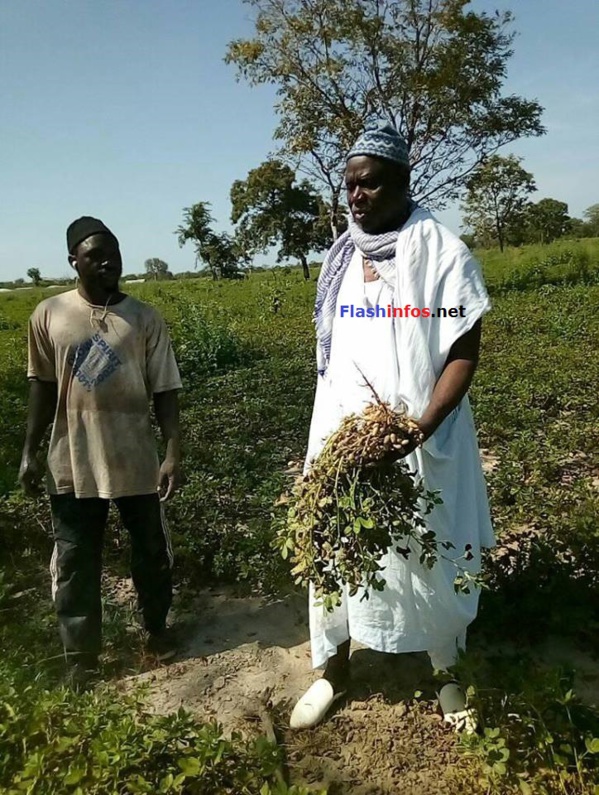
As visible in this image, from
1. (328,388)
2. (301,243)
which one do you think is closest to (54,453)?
(328,388)

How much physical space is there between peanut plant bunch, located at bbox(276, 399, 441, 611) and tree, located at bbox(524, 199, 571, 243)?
34.3m

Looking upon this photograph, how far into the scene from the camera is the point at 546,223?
4288 cm

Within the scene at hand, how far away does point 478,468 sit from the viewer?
244cm

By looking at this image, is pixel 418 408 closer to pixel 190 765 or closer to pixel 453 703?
pixel 453 703

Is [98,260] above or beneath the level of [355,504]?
above

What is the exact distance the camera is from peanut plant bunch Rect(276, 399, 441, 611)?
1.97m

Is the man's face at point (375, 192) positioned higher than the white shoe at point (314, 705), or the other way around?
the man's face at point (375, 192)

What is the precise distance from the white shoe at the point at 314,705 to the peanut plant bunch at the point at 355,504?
0.71 metres

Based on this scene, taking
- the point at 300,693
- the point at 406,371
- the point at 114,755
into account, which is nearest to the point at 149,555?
the point at 300,693

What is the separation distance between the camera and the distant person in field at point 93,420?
106 inches

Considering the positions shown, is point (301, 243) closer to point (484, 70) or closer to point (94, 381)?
point (484, 70)

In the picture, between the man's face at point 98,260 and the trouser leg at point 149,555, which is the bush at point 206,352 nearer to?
the trouser leg at point 149,555

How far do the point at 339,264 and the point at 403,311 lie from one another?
0.39 m

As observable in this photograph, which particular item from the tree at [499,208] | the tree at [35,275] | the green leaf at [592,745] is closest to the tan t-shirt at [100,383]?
the green leaf at [592,745]
